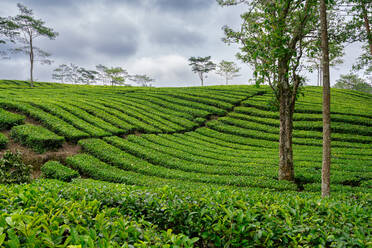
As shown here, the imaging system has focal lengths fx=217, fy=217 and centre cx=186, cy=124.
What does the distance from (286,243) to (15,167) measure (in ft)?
39.8

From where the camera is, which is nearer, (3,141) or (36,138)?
(3,141)

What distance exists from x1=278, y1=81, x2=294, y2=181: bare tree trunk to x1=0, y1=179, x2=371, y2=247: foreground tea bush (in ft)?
25.0

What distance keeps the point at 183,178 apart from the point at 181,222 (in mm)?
8715

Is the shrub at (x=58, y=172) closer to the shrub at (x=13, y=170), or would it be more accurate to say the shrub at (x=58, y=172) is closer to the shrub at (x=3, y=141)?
the shrub at (x=13, y=170)

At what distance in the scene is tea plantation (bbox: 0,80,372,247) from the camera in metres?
3.15

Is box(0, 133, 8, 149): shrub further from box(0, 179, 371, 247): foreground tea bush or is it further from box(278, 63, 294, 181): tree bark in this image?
box(278, 63, 294, 181): tree bark

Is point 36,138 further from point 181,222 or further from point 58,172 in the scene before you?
point 181,222

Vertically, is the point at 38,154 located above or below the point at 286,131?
below

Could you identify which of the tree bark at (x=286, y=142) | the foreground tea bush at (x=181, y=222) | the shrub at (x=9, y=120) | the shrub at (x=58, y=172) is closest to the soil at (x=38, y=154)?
the shrub at (x=9, y=120)

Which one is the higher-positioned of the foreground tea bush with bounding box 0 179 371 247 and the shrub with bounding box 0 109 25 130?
the shrub with bounding box 0 109 25 130

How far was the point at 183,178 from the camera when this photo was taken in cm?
1273

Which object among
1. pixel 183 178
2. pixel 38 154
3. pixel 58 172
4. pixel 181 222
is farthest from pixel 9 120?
pixel 181 222

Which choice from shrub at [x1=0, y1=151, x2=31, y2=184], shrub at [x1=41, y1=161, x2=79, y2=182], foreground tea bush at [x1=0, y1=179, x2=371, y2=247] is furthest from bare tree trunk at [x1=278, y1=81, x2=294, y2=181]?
shrub at [x1=0, y1=151, x2=31, y2=184]

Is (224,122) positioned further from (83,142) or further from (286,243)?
(286,243)
